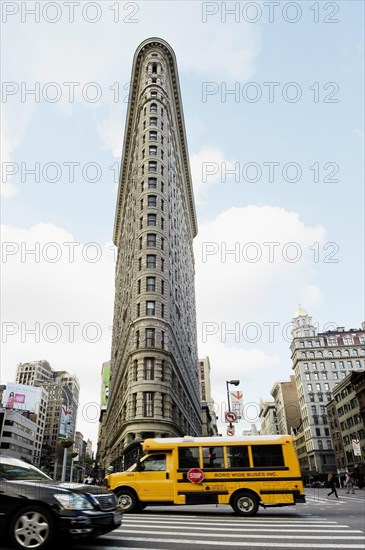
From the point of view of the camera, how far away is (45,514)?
6.35 meters

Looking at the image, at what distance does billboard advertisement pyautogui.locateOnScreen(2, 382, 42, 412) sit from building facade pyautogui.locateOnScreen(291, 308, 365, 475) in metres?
68.5

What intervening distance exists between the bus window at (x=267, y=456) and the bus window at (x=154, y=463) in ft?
11.2

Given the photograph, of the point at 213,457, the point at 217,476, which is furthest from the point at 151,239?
the point at 217,476

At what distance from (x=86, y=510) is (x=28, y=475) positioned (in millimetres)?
1568

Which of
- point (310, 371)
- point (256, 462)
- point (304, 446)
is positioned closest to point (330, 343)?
point (310, 371)

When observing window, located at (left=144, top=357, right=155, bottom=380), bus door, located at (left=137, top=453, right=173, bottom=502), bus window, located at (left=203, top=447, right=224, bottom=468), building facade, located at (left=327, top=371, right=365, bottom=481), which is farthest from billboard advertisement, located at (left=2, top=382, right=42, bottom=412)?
bus window, located at (left=203, top=447, right=224, bottom=468)

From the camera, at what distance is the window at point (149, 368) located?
117 ft

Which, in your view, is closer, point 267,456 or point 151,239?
point 267,456

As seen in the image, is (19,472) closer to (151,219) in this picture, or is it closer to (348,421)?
(151,219)

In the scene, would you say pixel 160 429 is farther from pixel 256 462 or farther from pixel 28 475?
pixel 28 475

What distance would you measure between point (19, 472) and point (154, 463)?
325 inches

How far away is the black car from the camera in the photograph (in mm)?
6270

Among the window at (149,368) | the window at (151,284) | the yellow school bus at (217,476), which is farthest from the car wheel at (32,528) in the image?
the window at (151,284)

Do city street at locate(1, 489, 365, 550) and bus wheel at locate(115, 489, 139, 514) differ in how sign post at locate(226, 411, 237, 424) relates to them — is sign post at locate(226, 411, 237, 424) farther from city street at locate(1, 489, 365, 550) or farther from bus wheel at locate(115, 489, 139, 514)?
city street at locate(1, 489, 365, 550)
